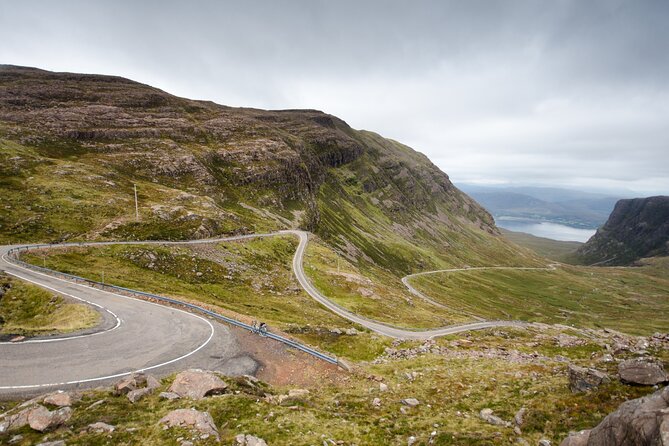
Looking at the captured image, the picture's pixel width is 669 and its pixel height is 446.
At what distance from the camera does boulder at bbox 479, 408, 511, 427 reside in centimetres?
1958

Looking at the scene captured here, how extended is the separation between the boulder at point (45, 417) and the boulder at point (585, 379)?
3130 cm

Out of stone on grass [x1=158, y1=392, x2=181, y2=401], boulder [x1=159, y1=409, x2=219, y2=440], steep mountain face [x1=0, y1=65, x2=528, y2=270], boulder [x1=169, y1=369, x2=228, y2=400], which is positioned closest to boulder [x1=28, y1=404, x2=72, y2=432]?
stone on grass [x1=158, y1=392, x2=181, y2=401]

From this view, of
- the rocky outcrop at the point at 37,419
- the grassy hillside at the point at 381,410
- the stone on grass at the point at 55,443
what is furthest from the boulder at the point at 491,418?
the rocky outcrop at the point at 37,419

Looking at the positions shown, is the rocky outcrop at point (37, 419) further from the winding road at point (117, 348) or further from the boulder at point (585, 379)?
the boulder at point (585, 379)

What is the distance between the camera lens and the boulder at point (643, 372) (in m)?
19.5

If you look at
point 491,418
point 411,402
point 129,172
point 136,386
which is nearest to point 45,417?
point 136,386

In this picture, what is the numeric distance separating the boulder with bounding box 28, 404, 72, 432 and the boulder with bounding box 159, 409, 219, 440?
518 cm

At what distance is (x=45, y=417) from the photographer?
17266 millimetres

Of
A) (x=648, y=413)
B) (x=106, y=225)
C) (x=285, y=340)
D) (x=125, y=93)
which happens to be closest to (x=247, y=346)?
(x=285, y=340)

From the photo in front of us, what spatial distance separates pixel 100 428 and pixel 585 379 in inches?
1178

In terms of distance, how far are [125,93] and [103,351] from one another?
211 meters

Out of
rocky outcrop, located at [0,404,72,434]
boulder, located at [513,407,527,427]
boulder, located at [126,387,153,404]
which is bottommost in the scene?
boulder, located at [126,387,153,404]

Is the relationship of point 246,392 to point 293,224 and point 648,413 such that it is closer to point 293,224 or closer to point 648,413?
point 648,413

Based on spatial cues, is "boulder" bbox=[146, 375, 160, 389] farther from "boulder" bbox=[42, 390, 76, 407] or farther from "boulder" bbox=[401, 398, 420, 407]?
"boulder" bbox=[401, 398, 420, 407]
